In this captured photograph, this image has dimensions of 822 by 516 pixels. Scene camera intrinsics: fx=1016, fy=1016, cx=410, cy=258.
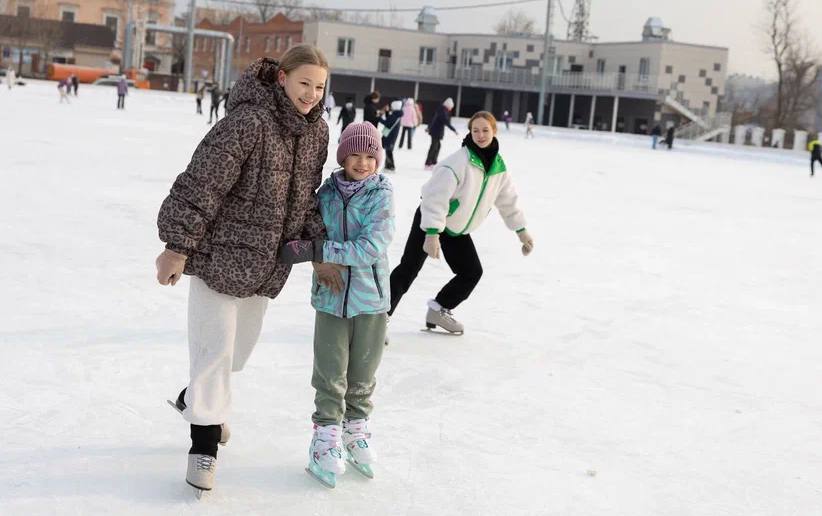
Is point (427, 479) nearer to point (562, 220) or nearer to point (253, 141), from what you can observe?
point (253, 141)

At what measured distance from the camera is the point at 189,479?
9.86ft

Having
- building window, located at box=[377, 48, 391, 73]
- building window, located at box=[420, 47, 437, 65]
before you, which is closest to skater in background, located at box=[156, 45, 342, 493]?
building window, located at box=[377, 48, 391, 73]

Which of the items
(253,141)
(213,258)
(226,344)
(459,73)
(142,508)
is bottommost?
(142,508)

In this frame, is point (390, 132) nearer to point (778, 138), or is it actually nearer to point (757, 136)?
point (778, 138)

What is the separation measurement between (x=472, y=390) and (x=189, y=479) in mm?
1679

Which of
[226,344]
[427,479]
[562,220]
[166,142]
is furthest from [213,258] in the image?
[166,142]

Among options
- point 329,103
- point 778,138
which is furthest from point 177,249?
point 778,138

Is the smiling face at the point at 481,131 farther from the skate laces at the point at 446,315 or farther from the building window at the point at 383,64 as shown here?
the building window at the point at 383,64

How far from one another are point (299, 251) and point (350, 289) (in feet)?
0.74

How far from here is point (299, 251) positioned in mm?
2998

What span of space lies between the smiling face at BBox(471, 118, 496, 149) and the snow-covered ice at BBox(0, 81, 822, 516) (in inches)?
41.6

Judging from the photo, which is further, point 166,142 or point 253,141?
point 166,142

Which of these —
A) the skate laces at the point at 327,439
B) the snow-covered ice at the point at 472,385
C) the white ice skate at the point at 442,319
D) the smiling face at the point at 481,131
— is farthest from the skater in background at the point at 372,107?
the skate laces at the point at 327,439

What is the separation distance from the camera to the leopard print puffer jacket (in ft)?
9.18
